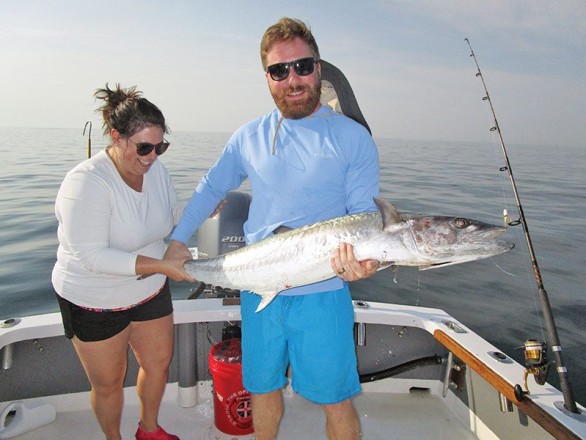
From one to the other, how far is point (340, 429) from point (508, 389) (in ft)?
3.92

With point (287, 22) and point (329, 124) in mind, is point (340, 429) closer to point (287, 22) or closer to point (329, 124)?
point (329, 124)

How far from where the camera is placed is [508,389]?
285 centimetres

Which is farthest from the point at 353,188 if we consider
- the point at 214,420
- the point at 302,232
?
the point at 214,420

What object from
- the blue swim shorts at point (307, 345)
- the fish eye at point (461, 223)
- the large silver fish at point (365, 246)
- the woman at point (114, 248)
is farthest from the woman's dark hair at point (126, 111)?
the fish eye at point (461, 223)

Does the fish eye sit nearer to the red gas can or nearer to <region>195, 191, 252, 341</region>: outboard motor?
the red gas can

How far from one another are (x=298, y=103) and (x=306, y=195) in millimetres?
593

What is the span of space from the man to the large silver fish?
15 cm

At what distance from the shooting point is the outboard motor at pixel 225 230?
404 centimetres

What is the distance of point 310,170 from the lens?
8.46 ft

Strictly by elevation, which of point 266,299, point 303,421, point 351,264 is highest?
point 351,264

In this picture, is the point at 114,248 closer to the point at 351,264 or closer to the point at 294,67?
the point at 351,264

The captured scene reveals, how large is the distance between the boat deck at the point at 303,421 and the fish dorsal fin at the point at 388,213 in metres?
2.34

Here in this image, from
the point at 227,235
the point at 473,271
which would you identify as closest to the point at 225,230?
the point at 227,235

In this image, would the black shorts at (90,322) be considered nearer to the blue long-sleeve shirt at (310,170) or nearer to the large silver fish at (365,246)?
the large silver fish at (365,246)
